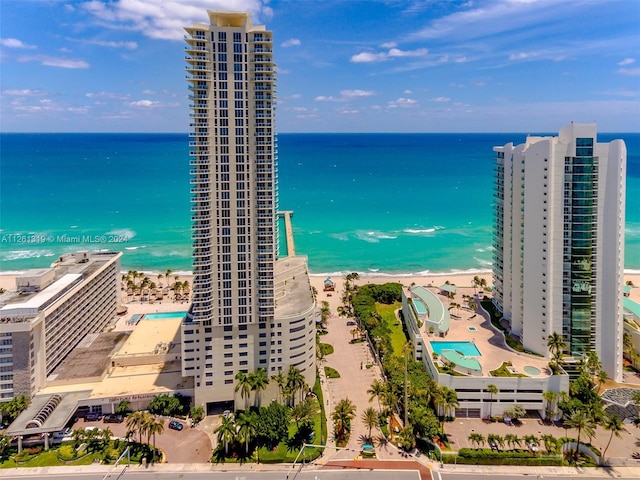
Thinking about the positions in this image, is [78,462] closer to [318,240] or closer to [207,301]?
[207,301]

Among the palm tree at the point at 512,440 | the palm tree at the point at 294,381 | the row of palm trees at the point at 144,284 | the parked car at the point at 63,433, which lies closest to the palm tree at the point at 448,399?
the palm tree at the point at 512,440

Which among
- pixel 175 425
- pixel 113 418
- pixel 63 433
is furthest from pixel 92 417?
pixel 175 425

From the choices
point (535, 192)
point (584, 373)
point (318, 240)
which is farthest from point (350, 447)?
point (318, 240)

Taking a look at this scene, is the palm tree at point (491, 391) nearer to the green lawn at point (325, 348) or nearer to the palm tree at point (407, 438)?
the palm tree at point (407, 438)

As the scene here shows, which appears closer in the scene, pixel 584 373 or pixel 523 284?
pixel 584 373

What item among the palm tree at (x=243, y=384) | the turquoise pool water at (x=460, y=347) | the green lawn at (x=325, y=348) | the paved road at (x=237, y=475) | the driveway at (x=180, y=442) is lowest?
the paved road at (x=237, y=475)

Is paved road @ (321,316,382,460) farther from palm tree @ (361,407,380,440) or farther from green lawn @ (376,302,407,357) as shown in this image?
green lawn @ (376,302,407,357)

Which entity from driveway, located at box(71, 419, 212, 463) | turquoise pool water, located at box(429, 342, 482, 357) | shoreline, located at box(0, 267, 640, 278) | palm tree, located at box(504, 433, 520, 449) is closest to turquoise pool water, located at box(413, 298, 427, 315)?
turquoise pool water, located at box(429, 342, 482, 357)
